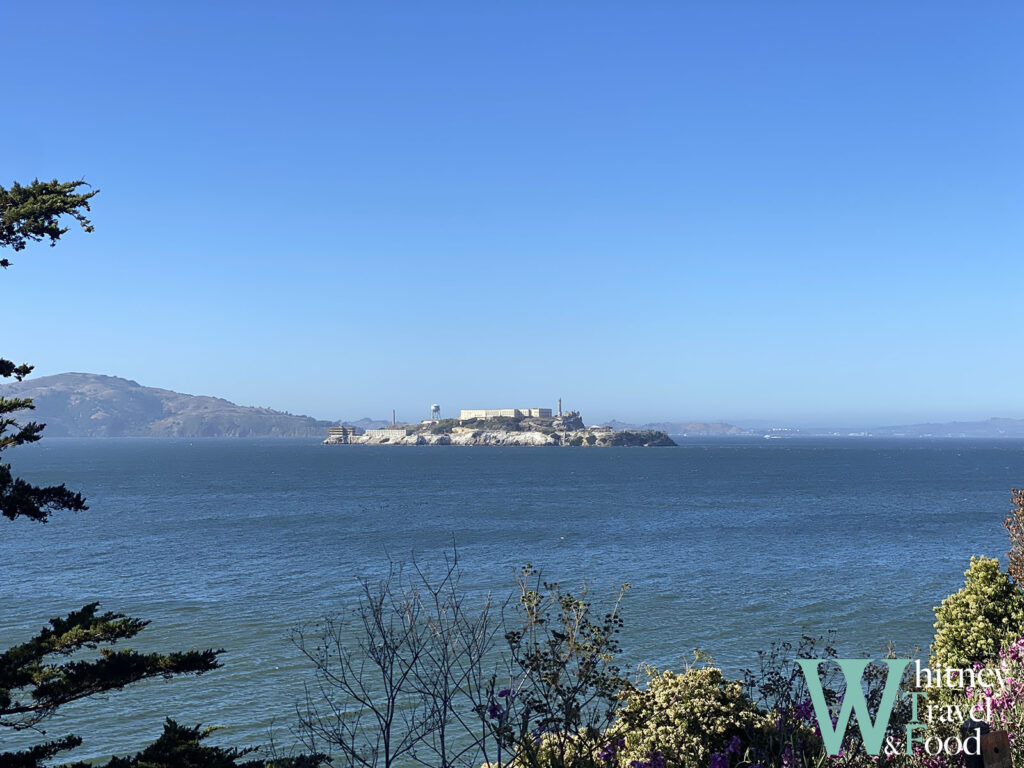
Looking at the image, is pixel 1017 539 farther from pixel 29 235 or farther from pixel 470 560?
pixel 470 560

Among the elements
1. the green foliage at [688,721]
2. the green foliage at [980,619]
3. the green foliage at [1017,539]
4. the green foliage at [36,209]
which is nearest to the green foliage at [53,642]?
the green foliage at [36,209]

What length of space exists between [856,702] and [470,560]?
3491cm

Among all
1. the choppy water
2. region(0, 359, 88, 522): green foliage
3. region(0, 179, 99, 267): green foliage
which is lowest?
the choppy water

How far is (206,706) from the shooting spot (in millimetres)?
20172

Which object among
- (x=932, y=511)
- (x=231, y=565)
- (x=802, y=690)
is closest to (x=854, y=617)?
(x=802, y=690)

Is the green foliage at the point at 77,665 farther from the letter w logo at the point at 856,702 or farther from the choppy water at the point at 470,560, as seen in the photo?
the choppy water at the point at 470,560

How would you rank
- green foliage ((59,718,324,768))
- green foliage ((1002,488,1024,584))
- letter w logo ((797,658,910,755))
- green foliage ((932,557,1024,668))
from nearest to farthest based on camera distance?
letter w logo ((797,658,910,755)) → green foliage ((59,718,324,768)) → green foliage ((932,557,1024,668)) → green foliage ((1002,488,1024,584))

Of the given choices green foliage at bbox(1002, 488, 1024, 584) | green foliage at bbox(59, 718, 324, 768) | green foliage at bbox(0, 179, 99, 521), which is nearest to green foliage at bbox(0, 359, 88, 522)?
green foliage at bbox(0, 179, 99, 521)

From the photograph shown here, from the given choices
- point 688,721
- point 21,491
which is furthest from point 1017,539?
point 21,491

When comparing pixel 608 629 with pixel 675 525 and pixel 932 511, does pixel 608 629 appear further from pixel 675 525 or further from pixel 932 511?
pixel 932 511

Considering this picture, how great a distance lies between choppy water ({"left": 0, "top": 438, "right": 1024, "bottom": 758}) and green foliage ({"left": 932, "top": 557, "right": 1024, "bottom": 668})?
8.64 metres

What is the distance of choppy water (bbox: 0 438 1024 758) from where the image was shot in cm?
2369

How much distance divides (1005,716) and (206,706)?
1720 cm

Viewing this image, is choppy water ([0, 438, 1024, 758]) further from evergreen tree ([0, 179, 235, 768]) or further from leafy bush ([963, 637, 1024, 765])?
leafy bush ([963, 637, 1024, 765])
